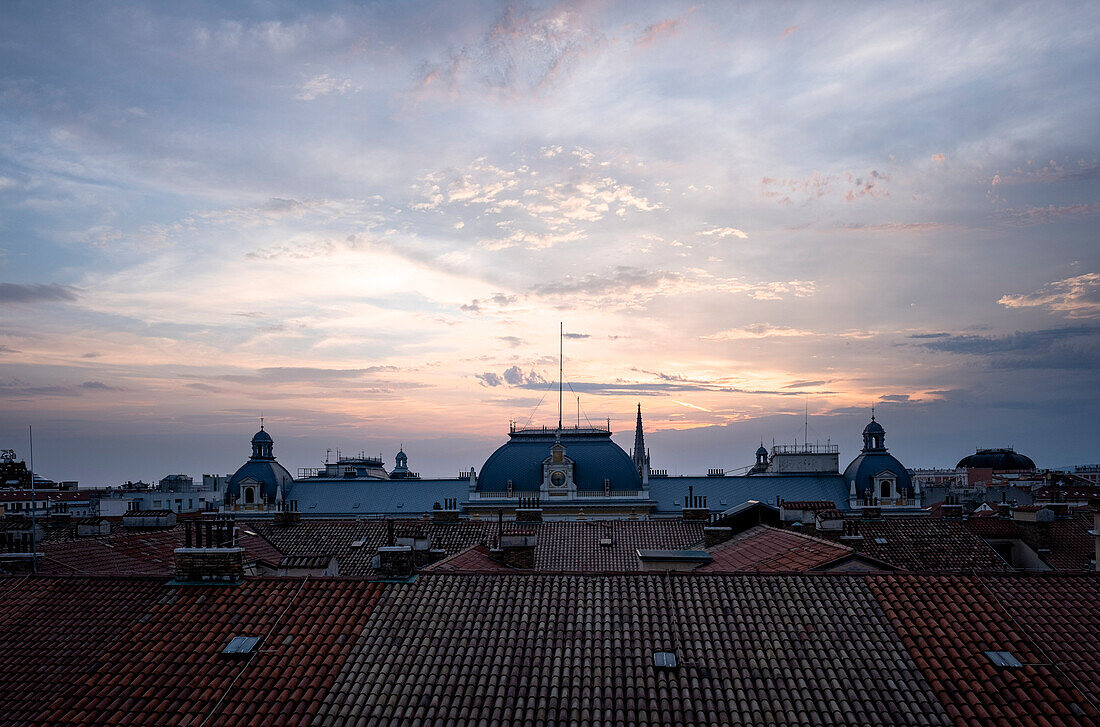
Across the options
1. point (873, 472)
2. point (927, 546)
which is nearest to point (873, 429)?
point (873, 472)

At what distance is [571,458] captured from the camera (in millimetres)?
81562

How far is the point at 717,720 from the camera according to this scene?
16016mm

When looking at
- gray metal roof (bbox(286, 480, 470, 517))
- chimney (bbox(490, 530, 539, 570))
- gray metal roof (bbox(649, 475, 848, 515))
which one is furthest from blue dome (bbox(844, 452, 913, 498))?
chimney (bbox(490, 530, 539, 570))

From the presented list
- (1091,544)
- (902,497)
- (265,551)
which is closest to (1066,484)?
(902,497)

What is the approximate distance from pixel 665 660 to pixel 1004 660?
22.1 ft

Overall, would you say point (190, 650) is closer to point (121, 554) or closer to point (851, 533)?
point (121, 554)

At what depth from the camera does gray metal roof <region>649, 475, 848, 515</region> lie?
84062mm

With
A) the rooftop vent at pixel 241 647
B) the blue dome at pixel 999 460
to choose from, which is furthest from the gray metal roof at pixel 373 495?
the blue dome at pixel 999 460

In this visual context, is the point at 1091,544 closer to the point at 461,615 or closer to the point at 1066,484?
the point at 461,615

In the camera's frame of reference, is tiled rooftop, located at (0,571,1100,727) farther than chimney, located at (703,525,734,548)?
No

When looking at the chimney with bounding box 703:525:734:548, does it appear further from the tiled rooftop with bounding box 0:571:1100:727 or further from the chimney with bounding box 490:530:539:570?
the tiled rooftop with bounding box 0:571:1100:727

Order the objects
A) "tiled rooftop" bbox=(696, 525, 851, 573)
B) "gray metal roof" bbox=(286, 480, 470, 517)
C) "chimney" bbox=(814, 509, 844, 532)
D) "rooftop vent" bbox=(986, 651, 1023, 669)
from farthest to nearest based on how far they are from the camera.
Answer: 1. "gray metal roof" bbox=(286, 480, 470, 517)
2. "chimney" bbox=(814, 509, 844, 532)
3. "tiled rooftop" bbox=(696, 525, 851, 573)
4. "rooftop vent" bbox=(986, 651, 1023, 669)

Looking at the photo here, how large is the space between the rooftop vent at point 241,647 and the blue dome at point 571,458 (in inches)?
2423

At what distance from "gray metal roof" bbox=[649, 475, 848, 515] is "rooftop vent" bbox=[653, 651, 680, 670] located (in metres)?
65.2
